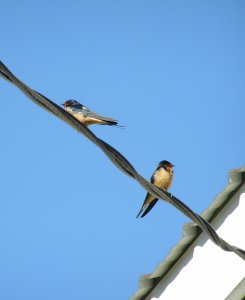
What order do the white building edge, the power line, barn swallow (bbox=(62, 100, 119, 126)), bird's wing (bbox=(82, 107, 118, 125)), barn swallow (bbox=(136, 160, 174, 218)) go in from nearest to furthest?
1. the power line
2. the white building edge
3. bird's wing (bbox=(82, 107, 118, 125))
4. barn swallow (bbox=(62, 100, 119, 126))
5. barn swallow (bbox=(136, 160, 174, 218))

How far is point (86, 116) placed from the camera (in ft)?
21.0

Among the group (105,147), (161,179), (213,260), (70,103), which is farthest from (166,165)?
(105,147)

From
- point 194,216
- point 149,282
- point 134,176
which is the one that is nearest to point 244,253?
point 194,216

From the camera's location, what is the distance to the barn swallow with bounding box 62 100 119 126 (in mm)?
5867

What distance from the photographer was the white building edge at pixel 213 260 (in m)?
5.00

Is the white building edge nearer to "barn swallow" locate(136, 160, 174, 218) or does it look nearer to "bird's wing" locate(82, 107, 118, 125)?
"bird's wing" locate(82, 107, 118, 125)

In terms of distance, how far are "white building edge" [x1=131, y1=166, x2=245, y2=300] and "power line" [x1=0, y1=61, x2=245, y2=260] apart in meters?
1.68

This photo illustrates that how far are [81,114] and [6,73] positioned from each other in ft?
12.4

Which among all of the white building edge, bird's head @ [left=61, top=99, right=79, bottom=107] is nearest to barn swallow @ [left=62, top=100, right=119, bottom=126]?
bird's head @ [left=61, top=99, right=79, bottom=107]

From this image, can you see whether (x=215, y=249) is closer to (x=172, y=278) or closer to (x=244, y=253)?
(x=172, y=278)

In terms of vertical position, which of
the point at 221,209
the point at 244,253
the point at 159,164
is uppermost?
the point at 159,164

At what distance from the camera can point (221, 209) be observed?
5.13 m

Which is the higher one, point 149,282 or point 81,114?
point 81,114

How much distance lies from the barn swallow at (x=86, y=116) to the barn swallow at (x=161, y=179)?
1036mm
